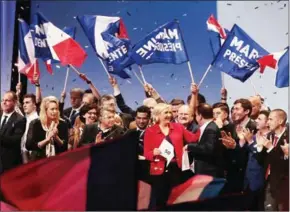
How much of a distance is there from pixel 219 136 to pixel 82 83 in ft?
3.19

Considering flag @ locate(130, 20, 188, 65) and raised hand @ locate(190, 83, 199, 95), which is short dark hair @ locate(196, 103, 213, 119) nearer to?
raised hand @ locate(190, 83, 199, 95)

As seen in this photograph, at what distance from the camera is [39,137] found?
347 cm

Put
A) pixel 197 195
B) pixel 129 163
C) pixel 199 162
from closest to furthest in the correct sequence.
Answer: pixel 129 163
pixel 197 195
pixel 199 162

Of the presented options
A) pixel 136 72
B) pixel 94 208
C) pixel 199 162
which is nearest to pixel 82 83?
pixel 136 72

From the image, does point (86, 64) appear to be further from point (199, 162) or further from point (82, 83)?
point (199, 162)

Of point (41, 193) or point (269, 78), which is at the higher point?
point (269, 78)

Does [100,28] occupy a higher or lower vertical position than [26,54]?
higher

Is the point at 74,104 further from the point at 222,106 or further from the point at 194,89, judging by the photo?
the point at 222,106

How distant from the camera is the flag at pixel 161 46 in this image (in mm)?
3537

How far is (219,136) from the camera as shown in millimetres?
3512

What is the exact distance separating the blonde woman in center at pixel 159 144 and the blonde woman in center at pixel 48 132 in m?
0.55

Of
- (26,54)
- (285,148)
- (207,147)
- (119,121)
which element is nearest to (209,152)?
(207,147)

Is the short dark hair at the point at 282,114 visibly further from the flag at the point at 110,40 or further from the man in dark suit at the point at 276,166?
the flag at the point at 110,40

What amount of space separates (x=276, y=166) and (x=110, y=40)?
1.38 m
